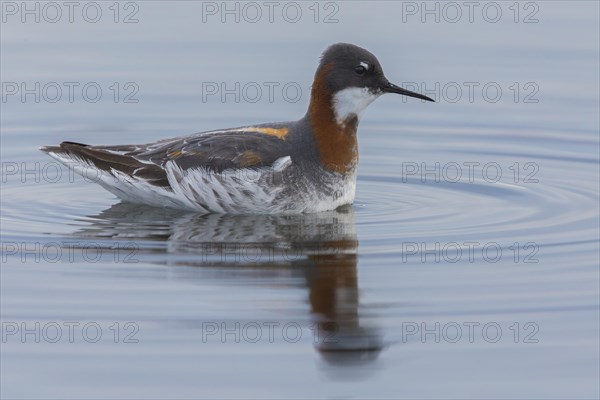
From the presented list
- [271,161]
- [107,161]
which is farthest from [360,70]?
[107,161]

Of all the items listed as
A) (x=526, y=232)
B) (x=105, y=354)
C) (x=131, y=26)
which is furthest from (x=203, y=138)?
(x=131, y=26)

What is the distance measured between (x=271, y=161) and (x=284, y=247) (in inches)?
58.8

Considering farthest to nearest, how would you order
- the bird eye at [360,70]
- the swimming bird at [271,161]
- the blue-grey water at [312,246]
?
the bird eye at [360,70] < the swimming bird at [271,161] < the blue-grey water at [312,246]

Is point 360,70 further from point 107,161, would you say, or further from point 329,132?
point 107,161

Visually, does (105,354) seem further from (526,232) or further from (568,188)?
(568,188)

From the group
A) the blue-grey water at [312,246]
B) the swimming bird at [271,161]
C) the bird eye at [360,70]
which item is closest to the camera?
the blue-grey water at [312,246]

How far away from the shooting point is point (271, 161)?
45.6 feet

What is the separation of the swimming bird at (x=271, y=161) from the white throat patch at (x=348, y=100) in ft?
0.03

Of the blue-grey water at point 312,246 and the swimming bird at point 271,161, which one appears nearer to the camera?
the blue-grey water at point 312,246

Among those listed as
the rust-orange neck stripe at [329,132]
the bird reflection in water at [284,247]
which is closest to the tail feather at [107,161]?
the bird reflection in water at [284,247]

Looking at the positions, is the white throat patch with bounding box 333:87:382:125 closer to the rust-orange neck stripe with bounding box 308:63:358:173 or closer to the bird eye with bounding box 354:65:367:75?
the rust-orange neck stripe with bounding box 308:63:358:173

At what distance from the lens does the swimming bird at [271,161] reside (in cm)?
1393

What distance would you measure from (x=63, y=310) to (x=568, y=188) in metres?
6.44

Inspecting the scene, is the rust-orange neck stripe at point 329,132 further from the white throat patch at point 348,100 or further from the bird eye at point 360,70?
the bird eye at point 360,70
